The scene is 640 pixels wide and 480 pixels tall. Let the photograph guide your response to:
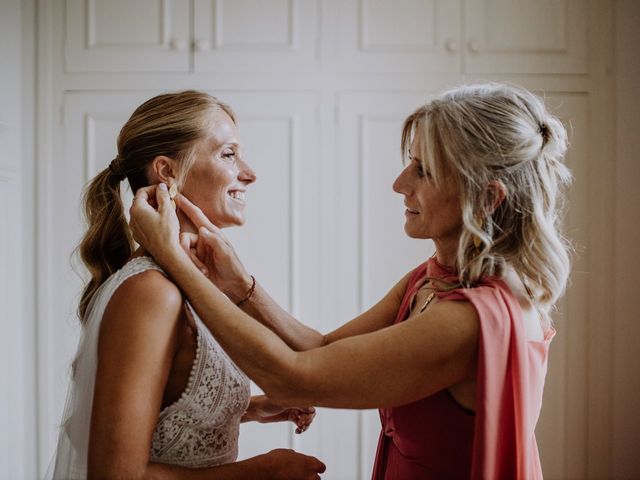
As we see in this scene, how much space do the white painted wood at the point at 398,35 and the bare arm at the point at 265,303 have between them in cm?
115

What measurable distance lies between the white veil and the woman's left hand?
492 mm

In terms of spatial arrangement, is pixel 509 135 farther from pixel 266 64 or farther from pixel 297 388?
pixel 266 64

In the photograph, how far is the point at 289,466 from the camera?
3.70 ft

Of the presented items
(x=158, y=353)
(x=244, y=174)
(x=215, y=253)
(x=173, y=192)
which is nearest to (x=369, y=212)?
(x=244, y=174)

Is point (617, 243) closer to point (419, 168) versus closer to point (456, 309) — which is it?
point (419, 168)

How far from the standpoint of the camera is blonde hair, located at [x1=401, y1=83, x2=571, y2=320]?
1.08 m

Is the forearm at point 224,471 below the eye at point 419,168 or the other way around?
below

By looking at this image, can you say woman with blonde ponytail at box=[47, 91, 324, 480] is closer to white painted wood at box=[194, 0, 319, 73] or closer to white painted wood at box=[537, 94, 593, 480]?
white painted wood at box=[194, 0, 319, 73]

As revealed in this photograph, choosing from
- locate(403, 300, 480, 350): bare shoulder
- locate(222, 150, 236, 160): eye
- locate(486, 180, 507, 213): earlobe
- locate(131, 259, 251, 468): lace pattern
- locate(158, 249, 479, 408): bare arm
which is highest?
locate(222, 150, 236, 160): eye

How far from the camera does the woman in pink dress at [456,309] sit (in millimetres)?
997

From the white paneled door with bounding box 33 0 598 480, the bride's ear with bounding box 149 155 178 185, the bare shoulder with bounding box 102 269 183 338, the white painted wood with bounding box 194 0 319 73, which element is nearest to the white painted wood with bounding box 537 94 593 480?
the white paneled door with bounding box 33 0 598 480

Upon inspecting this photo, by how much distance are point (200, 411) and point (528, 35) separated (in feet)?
6.39

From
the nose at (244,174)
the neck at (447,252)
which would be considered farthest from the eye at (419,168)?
the nose at (244,174)

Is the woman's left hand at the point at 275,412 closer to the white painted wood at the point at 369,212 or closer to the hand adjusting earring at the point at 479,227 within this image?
the hand adjusting earring at the point at 479,227
